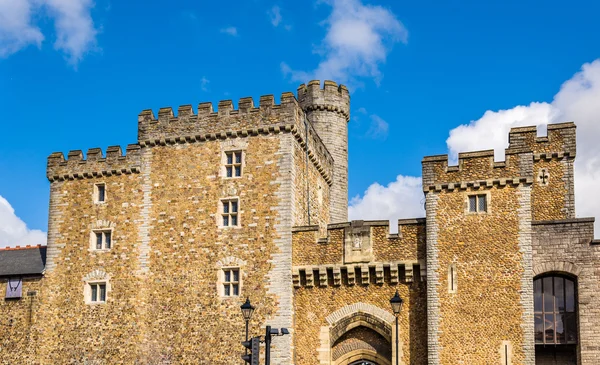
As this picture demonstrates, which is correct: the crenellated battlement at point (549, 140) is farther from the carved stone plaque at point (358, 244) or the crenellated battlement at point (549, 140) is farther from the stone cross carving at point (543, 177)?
the carved stone plaque at point (358, 244)

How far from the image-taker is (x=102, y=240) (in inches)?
1479

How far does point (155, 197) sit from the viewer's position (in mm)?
37031

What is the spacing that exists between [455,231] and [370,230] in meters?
3.49

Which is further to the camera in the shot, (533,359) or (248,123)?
(248,123)

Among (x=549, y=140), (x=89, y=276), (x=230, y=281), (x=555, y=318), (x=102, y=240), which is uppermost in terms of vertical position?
(x=549, y=140)

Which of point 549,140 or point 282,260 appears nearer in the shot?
point 282,260

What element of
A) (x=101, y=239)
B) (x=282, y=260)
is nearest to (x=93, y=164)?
(x=101, y=239)

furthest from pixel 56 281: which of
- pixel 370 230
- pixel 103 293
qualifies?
pixel 370 230

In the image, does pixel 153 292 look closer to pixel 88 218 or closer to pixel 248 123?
pixel 88 218

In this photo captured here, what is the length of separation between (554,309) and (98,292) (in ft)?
61.6

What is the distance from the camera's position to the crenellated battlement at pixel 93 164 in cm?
3788

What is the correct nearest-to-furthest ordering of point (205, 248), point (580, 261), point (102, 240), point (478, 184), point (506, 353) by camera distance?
point (506, 353) < point (580, 261) < point (478, 184) < point (205, 248) < point (102, 240)

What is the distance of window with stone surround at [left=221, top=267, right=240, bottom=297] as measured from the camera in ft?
115

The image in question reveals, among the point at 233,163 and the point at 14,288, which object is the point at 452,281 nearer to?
the point at 233,163
